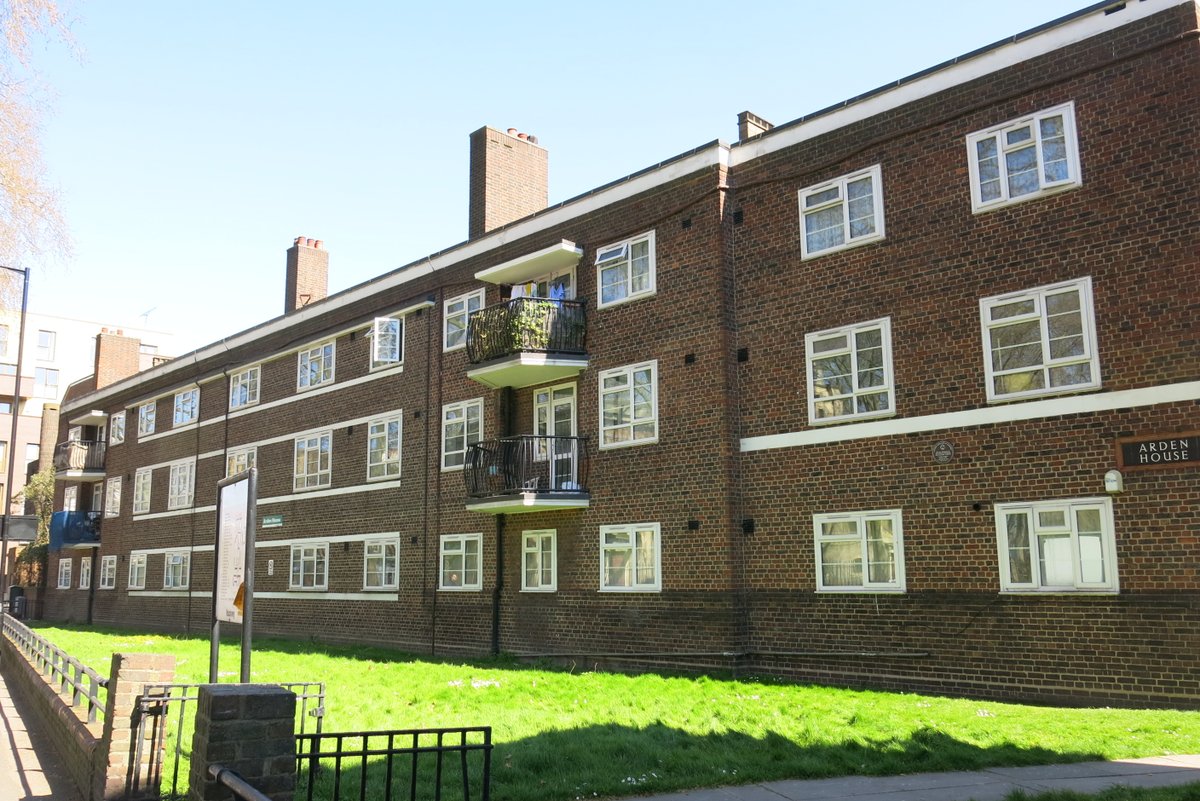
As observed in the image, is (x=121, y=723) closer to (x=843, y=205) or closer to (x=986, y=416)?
(x=986, y=416)

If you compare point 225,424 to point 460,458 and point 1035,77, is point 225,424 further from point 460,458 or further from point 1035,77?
point 1035,77

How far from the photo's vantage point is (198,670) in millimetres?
18734

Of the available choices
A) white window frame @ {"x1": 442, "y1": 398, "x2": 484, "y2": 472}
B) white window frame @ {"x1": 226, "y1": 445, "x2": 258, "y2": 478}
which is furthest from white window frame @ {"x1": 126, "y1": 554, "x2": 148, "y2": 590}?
white window frame @ {"x1": 442, "y1": 398, "x2": 484, "y2": 472}

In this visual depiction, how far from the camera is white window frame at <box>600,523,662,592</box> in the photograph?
18031 millimetres

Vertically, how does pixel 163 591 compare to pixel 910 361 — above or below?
below

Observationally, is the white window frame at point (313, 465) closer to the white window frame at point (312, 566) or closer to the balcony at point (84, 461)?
the white window frame at point (312, 566)

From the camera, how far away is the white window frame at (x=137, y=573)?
36969mm

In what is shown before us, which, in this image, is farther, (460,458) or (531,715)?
(460,458)

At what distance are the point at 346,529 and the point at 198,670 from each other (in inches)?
308

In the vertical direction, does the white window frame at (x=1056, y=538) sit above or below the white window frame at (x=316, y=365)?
below

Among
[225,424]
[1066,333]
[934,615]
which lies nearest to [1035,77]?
[1066,333]

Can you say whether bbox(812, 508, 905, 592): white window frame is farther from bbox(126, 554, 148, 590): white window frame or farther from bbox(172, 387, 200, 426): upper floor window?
bbox(126, 554, 148, 590): white window frame

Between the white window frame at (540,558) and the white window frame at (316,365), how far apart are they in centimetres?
973

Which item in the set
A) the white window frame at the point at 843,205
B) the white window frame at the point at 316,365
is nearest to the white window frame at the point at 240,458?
the white window frame at the point at 316,365
